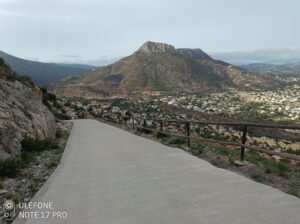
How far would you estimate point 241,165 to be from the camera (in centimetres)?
1067

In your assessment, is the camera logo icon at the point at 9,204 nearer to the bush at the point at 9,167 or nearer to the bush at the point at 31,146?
the bush at the point at 9,167

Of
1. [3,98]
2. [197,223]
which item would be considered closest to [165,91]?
[3,98]

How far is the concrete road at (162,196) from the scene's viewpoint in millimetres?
6266

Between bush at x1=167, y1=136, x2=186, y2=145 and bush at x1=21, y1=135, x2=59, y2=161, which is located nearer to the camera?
bush at x1=21, y1=135, x2=59, y2=161

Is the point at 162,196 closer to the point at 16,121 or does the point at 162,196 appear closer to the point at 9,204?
the point at 9,204

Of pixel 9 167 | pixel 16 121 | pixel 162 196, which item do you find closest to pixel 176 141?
pixel 16 121

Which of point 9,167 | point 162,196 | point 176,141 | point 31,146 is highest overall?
point 162,196

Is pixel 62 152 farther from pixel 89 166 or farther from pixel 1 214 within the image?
pixel 1 214

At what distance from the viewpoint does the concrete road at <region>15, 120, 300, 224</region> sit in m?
6.27

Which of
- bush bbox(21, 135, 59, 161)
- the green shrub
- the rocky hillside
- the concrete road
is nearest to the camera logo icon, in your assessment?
the concrete road

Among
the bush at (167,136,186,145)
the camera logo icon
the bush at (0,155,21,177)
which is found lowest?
the bush at (167,136,186,145)

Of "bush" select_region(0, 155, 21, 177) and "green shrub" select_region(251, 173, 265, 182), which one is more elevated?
"green shrub" select_region(251, 173, 265, 182)

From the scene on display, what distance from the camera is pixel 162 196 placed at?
298 inches

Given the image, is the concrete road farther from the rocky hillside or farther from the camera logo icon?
the rocky hillside
